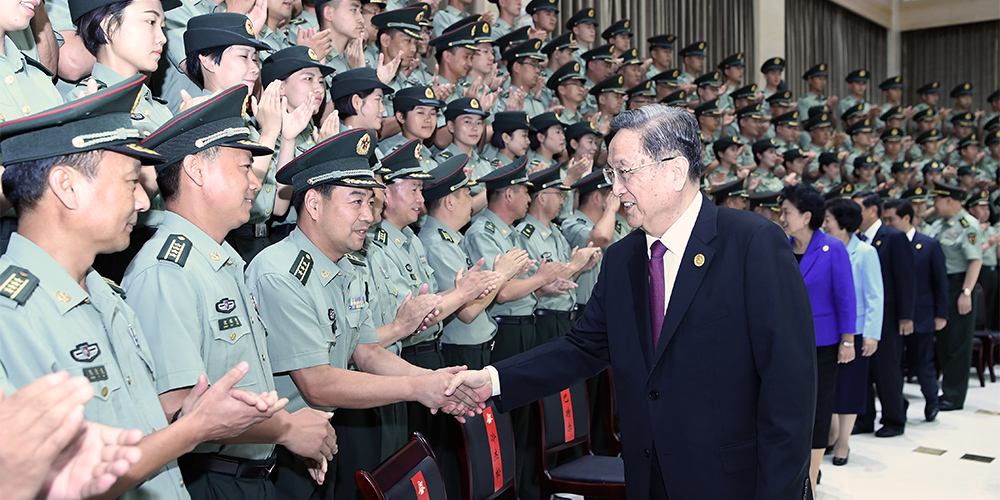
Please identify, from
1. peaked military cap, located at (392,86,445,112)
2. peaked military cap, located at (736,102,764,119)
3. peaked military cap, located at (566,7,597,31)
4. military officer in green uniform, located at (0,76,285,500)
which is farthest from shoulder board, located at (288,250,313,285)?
peaked military cap, located at (736,102,764,119)


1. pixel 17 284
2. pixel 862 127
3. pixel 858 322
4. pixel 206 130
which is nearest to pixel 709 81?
pixel 862 127

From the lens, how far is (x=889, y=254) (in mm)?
5512

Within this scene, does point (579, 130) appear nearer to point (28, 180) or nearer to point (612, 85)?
point (612, 85)

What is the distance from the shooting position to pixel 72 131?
1.43 m

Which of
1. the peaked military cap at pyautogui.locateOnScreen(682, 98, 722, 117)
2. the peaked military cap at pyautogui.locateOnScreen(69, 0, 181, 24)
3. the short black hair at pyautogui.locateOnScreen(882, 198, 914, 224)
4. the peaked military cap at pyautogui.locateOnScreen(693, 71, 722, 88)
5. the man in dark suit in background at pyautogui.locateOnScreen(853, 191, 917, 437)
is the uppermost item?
the peaked military cap at pyautogui.locateOnScreen(693, 71, 722, 88)

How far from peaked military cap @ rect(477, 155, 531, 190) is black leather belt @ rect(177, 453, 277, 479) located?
2.47 m

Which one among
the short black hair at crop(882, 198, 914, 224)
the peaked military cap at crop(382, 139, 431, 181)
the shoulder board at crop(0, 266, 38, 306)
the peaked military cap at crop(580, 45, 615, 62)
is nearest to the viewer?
the shoulder board at crop(0, 266, 38, 306)

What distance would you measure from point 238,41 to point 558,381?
170cm

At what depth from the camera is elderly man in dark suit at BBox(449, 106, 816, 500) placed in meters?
1.75

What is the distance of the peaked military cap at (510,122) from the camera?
5.05 meters

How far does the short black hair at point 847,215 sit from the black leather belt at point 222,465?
12.7 feet

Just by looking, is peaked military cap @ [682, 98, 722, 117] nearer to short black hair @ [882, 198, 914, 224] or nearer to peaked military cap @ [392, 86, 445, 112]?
short black hair @ [882, 198, 914, 224]

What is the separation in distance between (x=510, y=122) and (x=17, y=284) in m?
3.93

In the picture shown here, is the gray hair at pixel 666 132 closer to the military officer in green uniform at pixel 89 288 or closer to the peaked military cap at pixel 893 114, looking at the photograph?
the military officer in green uniform at pixel 89 288
